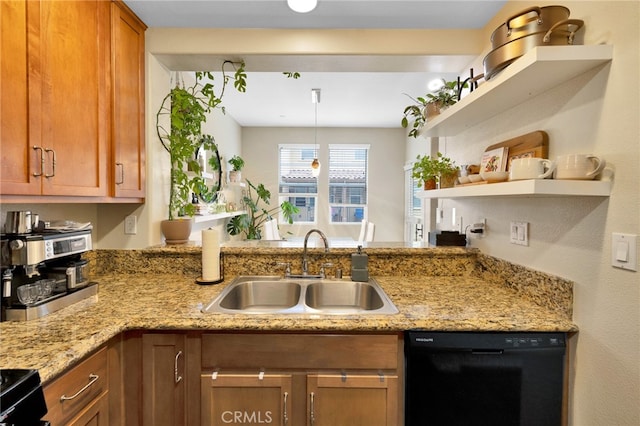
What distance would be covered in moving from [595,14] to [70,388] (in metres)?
2.09

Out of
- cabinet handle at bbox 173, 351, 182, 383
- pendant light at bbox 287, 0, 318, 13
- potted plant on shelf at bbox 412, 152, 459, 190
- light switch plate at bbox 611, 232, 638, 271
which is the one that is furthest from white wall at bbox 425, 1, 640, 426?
cabinet handle at bbox 173, 351, 182, 383

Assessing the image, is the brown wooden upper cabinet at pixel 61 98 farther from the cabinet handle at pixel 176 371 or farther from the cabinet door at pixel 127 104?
the cabinet handle at pixel 176 371

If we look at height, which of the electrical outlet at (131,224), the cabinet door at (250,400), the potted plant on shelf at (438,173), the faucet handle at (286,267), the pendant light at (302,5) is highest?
the pendant light at (302,5)

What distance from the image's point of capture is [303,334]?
1.24 meters

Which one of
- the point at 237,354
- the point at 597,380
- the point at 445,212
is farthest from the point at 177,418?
the point at 445,212

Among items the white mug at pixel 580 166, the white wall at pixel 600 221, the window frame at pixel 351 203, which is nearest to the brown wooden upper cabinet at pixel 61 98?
the white mug at pixel 580 166

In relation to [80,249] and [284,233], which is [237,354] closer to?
[80,249]

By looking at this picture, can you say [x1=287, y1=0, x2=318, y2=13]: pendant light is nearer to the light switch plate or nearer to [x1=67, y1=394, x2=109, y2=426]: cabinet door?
the light switch plate

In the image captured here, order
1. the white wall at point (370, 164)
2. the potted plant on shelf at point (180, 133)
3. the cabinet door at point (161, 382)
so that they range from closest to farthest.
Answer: the cabinet door at point (161, 382) → the potted plant on shelf at point (180, 133) → the white wall at point (370, 164)

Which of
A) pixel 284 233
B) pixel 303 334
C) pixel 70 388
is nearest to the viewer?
pixel 70 388

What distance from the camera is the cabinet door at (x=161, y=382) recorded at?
1.24m

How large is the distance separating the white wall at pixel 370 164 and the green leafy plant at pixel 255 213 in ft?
0.75

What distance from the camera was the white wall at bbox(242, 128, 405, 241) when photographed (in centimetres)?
609

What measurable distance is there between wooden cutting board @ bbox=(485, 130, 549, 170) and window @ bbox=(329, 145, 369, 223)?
15.3 ft
